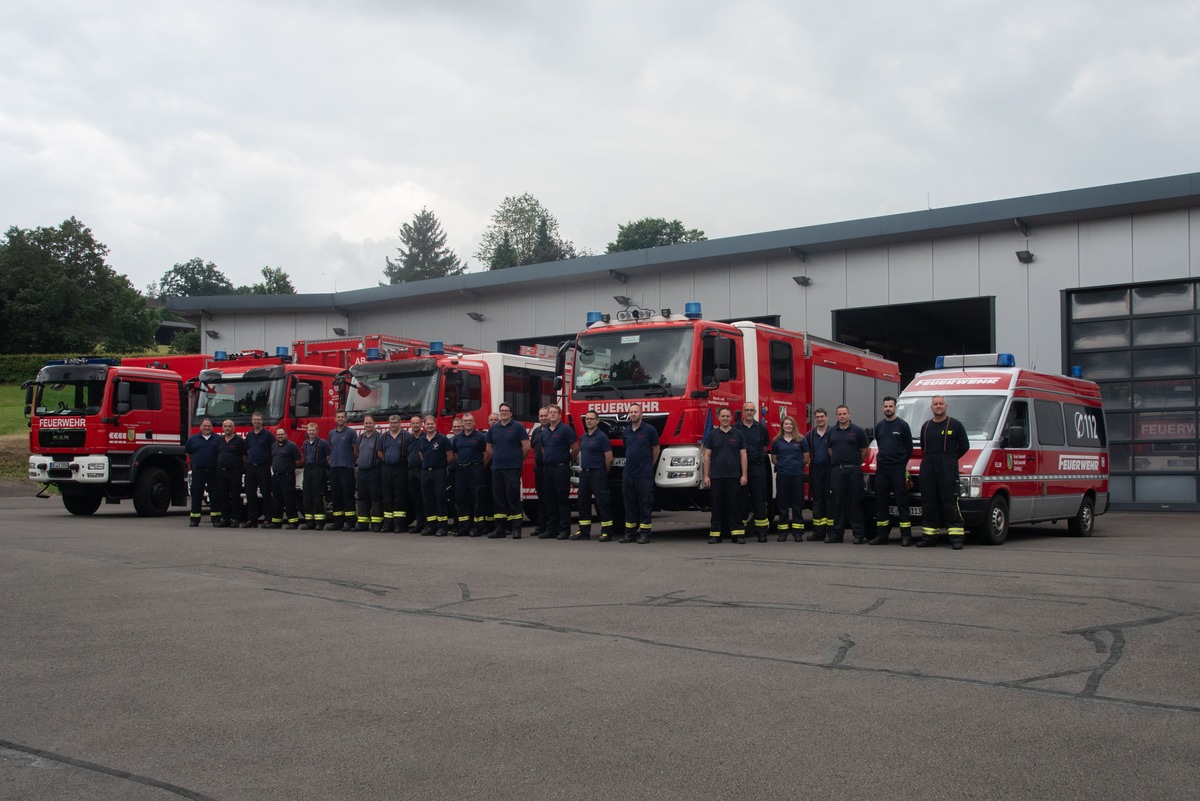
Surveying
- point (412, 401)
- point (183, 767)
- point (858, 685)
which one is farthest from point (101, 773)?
point (412, 401)

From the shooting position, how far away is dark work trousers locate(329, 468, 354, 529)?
16.9 m

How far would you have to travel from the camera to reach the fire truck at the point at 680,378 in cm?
1434

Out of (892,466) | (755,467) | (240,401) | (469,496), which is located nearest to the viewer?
(892,466)

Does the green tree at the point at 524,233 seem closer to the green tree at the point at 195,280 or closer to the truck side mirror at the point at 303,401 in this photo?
the green tree at the point at 195,280

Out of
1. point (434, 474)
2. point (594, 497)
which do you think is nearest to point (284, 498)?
point (434, 474)

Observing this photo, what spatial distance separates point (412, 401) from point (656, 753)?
1308cm

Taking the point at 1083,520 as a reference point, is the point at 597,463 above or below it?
above

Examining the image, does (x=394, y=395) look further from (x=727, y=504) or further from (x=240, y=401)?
(x=727, y=504)

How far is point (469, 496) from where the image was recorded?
15742 millimetres

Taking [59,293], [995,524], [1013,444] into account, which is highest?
[59,293]

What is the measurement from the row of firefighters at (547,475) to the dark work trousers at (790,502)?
0.02 metres

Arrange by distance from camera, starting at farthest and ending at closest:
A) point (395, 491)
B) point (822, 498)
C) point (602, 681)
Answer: point (395, 491) → point (822, 498) → point (602, 681)

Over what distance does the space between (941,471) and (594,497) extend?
15.1 ft

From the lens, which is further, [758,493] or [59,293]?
[59,293]
